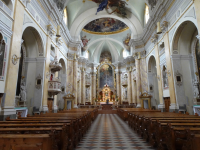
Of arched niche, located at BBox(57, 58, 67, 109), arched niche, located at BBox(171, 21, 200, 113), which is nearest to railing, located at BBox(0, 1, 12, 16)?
arched niche, located at BBox(57, 58, 67, 109)

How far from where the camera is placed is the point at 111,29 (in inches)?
840

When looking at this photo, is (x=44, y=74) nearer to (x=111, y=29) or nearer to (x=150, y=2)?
(x=150, y=2)

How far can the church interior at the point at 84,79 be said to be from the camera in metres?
3.12

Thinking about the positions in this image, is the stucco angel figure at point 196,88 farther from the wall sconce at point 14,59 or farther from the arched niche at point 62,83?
the arched niche at point 62,83

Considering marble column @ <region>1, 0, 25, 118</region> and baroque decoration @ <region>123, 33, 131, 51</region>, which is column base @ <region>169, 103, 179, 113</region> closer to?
Answer: marble column @ <region>1, 0, 25, 118</region>

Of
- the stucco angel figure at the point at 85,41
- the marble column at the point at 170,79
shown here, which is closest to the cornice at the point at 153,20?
the marble column at the point at 170,79

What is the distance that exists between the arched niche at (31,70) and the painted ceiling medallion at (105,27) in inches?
495

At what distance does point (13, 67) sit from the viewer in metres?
5.95

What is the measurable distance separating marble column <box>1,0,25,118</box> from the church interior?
0.03 meters

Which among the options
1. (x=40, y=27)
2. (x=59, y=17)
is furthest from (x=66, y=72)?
(x=40, y=27)

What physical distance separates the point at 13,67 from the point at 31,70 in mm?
3181

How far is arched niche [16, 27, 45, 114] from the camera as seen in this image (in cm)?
857

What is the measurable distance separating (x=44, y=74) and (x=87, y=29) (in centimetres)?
1352

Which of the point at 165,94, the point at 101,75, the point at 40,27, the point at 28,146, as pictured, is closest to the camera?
the point at 28,146
